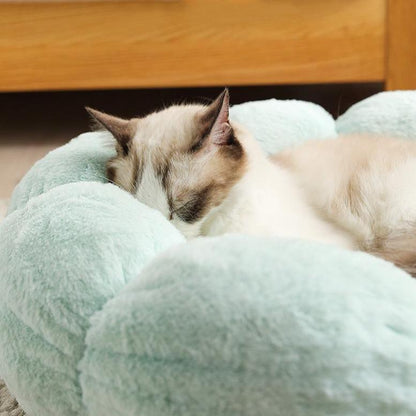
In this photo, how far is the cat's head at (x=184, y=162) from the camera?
37.3 inches

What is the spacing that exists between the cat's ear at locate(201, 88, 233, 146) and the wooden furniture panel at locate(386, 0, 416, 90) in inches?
45.5

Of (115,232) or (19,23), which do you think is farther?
(19,23)

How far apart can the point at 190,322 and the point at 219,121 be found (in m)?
0.44

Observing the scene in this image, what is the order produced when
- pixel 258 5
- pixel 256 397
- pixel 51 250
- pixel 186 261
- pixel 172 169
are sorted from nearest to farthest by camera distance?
pixel 256 397 < pixel 186 261 < pixel 51 250 < pixel 172 169 < pixel 258 5

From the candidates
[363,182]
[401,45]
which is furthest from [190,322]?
[401,45]

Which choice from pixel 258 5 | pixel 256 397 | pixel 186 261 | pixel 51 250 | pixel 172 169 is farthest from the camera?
pixel 258 5

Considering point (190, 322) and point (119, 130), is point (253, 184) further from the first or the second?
point (190, 322)

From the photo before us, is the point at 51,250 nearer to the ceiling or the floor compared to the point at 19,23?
nearer to the floor

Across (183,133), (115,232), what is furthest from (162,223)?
(183,133)

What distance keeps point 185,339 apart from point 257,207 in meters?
0.44

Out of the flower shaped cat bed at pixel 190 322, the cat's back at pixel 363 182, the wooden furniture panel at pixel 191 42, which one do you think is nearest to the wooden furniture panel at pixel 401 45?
the wooden furniture panel at pixel 191 42

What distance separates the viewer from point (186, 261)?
666 millimetres

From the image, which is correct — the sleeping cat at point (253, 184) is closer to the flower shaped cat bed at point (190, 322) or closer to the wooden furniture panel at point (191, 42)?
the flower shaped cat bed at point (190, 322)

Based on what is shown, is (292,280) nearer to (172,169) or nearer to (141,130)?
(172,169)
